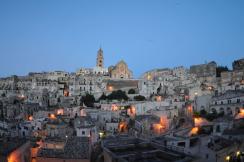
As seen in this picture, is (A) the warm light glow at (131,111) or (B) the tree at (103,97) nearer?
(A) the warm light glow at (131,111)

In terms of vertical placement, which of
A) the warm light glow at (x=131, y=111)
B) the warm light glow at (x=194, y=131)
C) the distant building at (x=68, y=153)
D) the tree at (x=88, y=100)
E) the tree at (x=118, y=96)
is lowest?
the distant building at (x=68, y=153)

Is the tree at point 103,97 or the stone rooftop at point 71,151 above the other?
the tree at point 103,97

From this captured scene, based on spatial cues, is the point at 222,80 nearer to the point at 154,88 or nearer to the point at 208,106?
the point at 154,88

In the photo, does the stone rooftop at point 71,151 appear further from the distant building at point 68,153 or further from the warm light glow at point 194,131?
the warm light glow at point 194,131

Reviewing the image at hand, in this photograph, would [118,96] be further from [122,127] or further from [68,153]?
[68,153]

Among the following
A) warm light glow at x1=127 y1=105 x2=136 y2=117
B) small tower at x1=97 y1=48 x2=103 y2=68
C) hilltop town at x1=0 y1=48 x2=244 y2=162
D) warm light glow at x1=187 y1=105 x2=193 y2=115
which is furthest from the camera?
small tower at x1=97 y1=48 x2=103 y2=68

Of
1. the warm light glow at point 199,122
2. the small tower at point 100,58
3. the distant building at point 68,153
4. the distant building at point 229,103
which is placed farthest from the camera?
the small tower at point 100,58

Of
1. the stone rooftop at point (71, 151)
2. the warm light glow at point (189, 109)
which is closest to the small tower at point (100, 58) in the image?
the warm light glow at point (189, 109)

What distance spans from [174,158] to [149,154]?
173 cm

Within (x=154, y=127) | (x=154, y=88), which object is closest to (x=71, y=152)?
(x=154, y=127)

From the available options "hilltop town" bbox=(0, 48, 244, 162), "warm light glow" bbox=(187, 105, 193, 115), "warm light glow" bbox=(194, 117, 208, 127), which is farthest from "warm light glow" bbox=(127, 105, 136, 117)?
"warm light glow" bbox=(194, 117, 208, 127)

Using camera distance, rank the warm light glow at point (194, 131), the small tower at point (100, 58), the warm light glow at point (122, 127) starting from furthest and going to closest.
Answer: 1. the small tower at point (100, 58)
2. the warm light glow at point (122, 127)
3. the warm light glow at point (194, 131)

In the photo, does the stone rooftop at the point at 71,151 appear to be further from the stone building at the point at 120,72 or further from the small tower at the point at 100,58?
the small tower at the point at 100,58

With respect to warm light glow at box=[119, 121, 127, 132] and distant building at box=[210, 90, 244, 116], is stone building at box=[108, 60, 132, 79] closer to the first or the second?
warm light glow at box=[119, 121, 127, 132]
